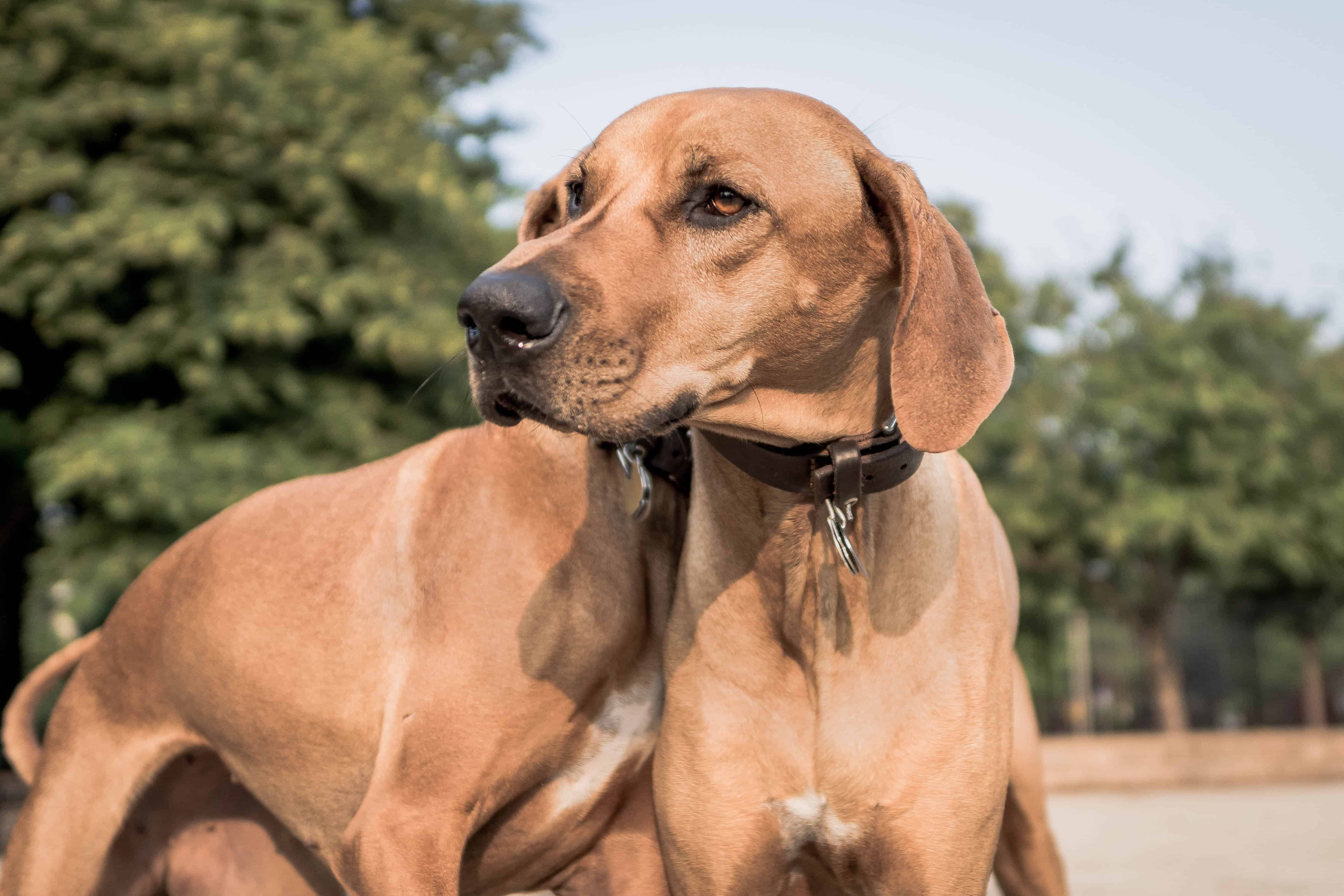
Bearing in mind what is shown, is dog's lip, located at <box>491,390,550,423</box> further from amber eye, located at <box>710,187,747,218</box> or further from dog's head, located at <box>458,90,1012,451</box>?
amber eye, located at <box>710,187,747,218</box>

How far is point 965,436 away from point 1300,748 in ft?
75.4

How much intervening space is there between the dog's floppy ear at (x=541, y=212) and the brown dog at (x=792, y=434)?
79mm

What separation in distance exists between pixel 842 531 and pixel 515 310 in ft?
3.27

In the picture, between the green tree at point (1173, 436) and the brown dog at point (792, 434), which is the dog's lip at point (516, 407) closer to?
the brown dog at point (792, 434)

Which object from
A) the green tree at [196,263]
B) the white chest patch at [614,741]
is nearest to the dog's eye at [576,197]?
the white chest patch at [614,741]

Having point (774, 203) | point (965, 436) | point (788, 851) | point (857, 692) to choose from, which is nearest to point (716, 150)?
point (774, 203)

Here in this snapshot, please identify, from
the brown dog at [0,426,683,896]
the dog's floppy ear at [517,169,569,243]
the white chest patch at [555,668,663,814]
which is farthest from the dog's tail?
the dog's floppy ear at [517,169,569,243]

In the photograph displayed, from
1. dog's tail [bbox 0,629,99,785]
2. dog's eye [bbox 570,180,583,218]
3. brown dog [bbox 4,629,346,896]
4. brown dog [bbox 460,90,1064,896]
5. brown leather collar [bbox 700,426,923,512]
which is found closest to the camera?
brown dog [bbox 460,90,1064,896]

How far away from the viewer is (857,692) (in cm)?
306

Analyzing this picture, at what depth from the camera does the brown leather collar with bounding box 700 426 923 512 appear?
298cm

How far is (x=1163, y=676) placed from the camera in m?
26.0

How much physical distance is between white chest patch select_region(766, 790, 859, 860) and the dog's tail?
245 centimetres

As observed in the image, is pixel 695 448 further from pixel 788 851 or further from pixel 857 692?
pixel 788 851

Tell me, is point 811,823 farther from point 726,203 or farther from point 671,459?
point 726,203
